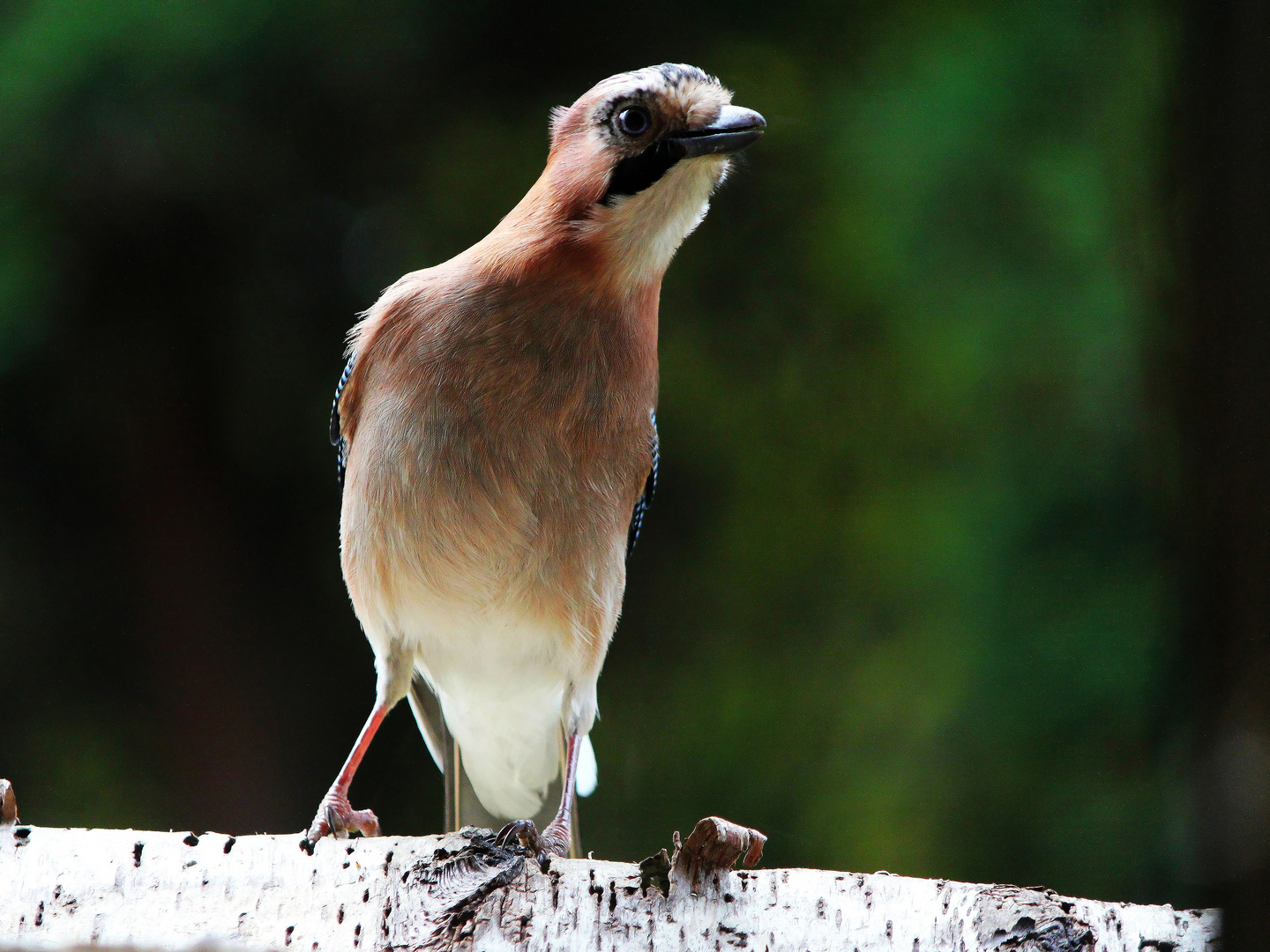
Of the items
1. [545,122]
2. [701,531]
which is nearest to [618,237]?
[545,122]

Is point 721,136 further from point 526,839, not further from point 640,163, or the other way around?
point 526,839

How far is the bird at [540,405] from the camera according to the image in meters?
1.50

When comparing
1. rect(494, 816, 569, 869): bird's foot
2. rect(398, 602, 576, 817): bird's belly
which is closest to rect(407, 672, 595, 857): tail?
rect(398, 602, 576, 817): bird's belly

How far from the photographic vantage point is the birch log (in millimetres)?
1105

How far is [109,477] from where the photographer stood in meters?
2.20

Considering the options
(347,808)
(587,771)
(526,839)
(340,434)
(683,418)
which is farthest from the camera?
(683,418)

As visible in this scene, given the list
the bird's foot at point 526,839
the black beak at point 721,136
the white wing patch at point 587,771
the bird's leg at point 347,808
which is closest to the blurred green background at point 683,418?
the white wing patch at point 587,771

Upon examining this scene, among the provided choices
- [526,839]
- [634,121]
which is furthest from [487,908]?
[634,121]

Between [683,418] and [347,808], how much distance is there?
3.43ft

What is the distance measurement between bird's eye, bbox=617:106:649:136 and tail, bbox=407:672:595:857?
3.47 feet

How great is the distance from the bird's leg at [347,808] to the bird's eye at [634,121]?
0.97m

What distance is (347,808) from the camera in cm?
163

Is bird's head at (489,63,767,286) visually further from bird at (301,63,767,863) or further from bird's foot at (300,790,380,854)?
bird's foot at (300,790,380,854)

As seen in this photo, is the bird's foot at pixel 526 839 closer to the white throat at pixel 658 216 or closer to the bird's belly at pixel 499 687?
the bird's belly at pixel 499 687
